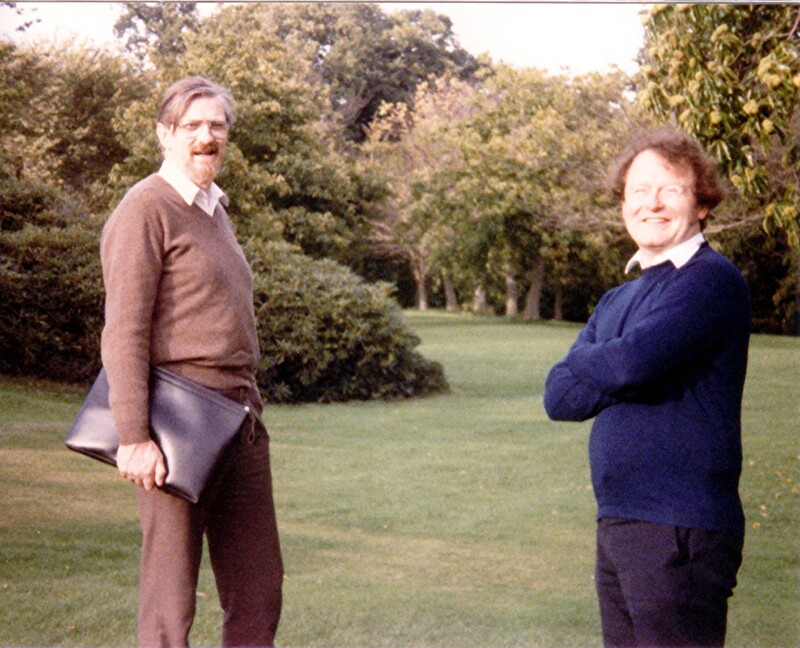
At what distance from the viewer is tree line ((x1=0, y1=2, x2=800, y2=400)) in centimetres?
518

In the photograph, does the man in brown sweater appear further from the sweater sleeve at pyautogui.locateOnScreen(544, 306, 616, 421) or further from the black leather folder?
the sweater sleeve at pyautogui.locateOnScreen(544, 306, 616, 421)

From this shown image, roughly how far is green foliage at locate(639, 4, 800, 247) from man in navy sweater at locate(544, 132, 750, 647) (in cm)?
284

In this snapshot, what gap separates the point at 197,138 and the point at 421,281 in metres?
27.4

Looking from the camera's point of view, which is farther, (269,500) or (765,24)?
(765,24)

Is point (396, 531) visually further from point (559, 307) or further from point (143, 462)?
point (559, 307)

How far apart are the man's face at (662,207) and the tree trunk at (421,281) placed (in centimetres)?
2661

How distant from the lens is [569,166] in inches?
742

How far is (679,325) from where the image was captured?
208 centimetres

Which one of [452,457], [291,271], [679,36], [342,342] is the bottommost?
[452,457]

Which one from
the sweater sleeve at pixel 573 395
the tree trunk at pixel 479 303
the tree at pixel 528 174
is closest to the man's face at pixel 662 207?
the sweater sleeve at pixel 573 395

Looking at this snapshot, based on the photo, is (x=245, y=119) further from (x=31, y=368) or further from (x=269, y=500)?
(x=269, y=500)

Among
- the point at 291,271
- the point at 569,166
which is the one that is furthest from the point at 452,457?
the point at 569,166

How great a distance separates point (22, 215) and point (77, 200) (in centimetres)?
57

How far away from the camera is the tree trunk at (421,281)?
96.0ft
